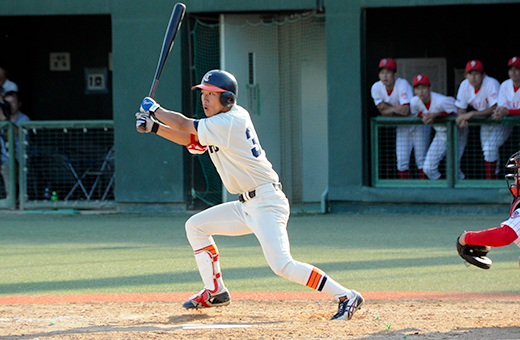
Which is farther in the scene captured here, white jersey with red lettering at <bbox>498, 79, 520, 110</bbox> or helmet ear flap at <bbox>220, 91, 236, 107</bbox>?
white jersey with red lettering at <bbox>498, 79, 520, 110</bbox>

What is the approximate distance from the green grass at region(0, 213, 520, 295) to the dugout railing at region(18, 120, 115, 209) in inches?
37.7

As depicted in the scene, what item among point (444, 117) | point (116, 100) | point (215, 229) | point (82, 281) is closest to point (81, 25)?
point (116, 100)

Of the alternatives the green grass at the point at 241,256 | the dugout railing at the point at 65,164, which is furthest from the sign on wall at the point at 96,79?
the green grass at the point at 241,256

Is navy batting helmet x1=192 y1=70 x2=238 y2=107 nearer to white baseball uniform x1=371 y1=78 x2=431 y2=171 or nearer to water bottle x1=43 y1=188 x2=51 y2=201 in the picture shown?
white baseball uniform x1=371 y1=78 x2=431 y2=171

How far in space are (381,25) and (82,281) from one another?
27.8 ft

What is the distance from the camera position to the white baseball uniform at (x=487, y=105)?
31.4 ft

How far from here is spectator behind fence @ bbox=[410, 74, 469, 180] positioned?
31.9 ft

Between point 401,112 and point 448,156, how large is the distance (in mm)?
959

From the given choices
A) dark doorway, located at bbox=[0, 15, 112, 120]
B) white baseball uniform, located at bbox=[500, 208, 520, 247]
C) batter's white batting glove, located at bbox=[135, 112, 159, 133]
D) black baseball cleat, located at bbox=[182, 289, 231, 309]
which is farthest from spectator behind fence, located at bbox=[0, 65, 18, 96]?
white baseball uniform, located at bbox=[500, 208, 520, 247]

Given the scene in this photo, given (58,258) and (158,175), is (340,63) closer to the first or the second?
(158,175)

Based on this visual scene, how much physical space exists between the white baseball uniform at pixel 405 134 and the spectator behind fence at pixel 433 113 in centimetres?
11

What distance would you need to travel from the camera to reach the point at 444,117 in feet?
32.1

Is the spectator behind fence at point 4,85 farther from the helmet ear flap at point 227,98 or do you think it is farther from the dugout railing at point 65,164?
the helmet ear flap at point 227,98

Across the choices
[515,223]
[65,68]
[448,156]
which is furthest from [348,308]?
[65,68]
